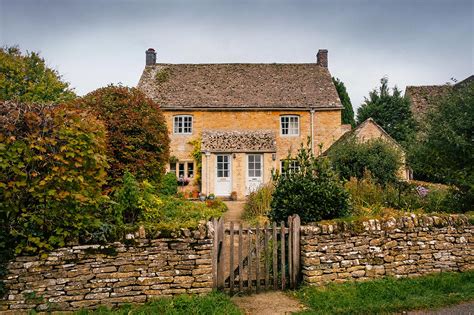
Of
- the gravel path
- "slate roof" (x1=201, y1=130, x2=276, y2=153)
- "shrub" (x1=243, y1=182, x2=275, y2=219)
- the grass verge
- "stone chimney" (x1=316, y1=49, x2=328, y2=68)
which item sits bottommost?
the gravel path

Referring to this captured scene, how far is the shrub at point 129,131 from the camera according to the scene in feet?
29.6

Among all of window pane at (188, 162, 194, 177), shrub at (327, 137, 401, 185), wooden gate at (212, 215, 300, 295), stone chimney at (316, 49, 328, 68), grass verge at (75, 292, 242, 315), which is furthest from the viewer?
stone chimney at (316, 49, 328, 68)

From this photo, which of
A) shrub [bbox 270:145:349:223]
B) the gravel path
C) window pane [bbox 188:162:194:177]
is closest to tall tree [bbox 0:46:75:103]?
window pane [bbox 188:162:194:177]

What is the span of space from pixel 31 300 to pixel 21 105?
318 cm

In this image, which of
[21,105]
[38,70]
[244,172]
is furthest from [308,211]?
[38,70]

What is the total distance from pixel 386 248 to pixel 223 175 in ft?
45.6

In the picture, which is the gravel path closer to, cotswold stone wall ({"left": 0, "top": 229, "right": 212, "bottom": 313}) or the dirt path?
the dirt path

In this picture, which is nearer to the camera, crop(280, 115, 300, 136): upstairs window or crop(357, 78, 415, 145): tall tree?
crop(280, 115, 300, 136): upstairs window

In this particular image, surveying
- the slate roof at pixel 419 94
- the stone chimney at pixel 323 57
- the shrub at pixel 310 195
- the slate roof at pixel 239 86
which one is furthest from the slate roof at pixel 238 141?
the slate roof at pixel 419 94

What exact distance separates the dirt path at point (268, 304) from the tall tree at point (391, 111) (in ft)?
75.1

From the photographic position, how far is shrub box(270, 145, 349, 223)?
694 cm

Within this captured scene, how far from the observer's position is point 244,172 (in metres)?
19.6

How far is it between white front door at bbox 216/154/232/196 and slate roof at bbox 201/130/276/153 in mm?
605

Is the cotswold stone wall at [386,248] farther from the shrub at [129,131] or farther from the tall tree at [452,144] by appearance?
the shrub at [129,131]
